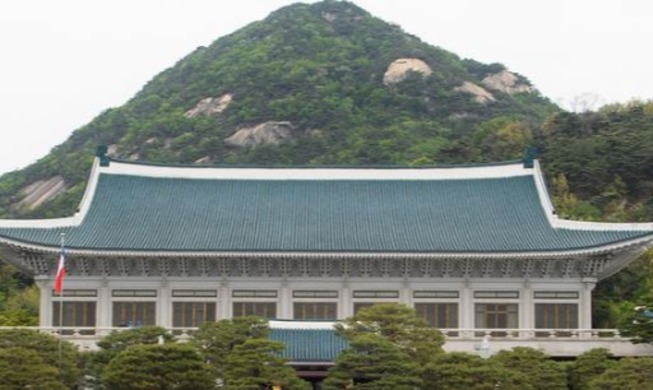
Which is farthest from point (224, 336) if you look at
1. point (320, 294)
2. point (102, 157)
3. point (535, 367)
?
point (102, 157)

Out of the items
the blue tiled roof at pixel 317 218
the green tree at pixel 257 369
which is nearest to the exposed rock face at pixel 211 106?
the blue tiled roof at pixel 317 218

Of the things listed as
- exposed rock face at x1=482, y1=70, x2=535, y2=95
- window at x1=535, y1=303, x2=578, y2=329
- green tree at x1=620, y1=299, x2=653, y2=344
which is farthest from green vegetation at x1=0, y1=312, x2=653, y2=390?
exposed rock face at x1=482, y1=70, x2=535, y2=95

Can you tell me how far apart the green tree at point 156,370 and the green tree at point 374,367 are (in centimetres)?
435

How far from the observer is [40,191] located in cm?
10556

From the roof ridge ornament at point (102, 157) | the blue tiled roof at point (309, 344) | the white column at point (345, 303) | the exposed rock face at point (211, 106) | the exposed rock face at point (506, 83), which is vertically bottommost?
the blue tiled roof at point (309, 344)

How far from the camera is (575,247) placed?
4341 cm

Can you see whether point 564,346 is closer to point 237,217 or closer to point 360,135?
point 237,217

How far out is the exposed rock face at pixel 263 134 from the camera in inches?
4097

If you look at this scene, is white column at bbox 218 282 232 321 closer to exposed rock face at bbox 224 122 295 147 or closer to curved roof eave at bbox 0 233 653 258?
curved roof eave at bbox 0 233 653 258

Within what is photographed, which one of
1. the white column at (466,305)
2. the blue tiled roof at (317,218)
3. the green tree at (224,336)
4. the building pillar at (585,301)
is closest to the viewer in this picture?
the green tree at (224,336)

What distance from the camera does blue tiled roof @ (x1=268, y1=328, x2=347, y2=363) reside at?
127 feet

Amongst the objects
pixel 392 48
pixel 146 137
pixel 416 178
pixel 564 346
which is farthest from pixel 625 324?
pixel 392 48

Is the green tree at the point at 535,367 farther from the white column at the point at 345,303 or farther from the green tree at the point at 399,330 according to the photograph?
the white column at the point at 345,303

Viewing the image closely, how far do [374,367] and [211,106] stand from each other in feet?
266
